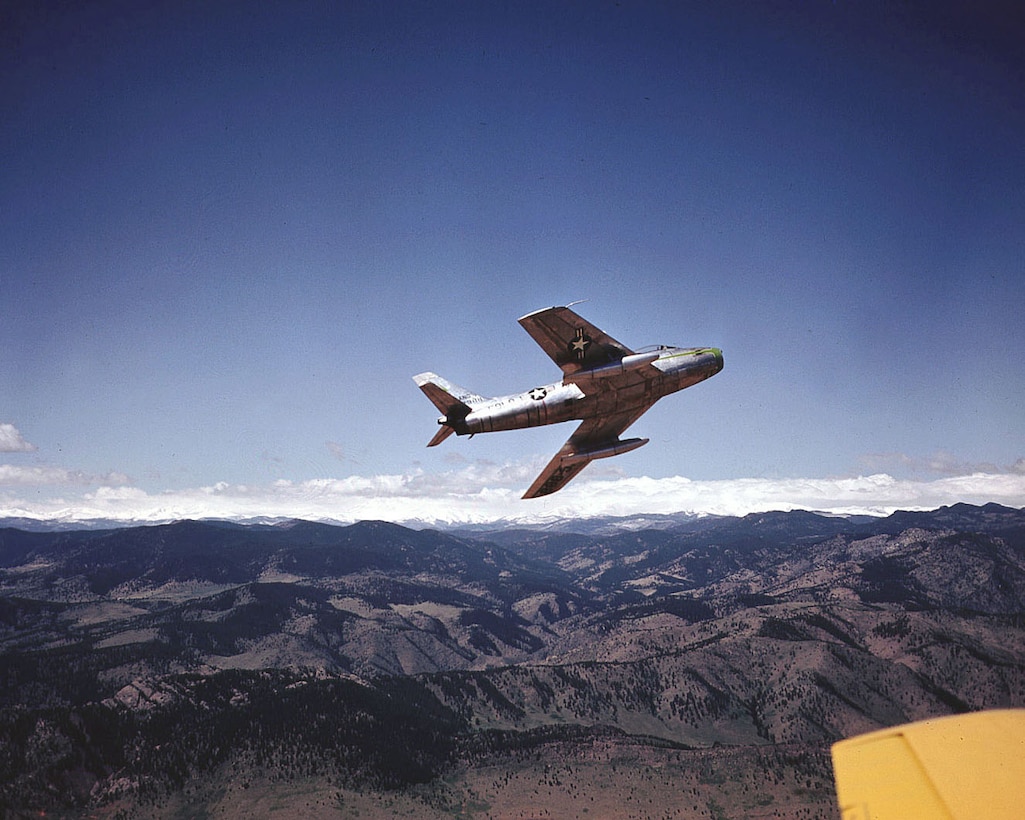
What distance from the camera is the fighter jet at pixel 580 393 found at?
29.1 meters

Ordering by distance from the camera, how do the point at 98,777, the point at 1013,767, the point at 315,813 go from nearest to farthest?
the point at 1013,767 → the point at 315,813 → the point at 98,777

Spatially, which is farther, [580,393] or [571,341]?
[580,393]

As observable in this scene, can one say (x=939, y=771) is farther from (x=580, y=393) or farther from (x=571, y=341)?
(x=580, y=393)

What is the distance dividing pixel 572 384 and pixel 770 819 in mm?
187886

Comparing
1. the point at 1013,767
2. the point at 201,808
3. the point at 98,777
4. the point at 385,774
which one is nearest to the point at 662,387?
the point at 1013,767

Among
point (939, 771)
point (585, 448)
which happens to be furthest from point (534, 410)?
point (939, 771)

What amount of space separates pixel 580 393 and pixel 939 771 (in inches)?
1033

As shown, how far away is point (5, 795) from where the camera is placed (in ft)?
537

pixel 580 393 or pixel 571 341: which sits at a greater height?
pixel 571 341

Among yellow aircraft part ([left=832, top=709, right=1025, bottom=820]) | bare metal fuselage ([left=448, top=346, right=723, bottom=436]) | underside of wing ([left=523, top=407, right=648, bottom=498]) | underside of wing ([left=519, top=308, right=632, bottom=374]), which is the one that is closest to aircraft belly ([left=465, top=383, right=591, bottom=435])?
bare metal fuselage ([left=448, top=346, right=723, bottom=436])

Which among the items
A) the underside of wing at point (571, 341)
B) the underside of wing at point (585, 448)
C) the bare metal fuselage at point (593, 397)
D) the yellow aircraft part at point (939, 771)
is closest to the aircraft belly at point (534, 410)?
the bare metal fuselage at point (593, 397)

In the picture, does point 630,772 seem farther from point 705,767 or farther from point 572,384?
point 572,384

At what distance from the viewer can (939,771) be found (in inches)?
246

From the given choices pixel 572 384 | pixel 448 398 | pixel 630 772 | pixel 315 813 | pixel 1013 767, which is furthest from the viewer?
pixel 630 772
